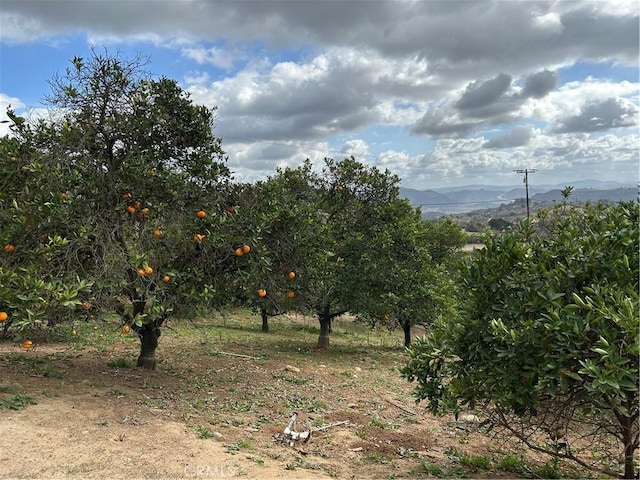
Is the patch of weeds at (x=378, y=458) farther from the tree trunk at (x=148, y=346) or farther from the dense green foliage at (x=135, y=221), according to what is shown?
the tree trunk at (x=148, y=346)

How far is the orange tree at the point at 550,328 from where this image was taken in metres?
4.05

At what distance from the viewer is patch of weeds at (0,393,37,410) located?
657cm

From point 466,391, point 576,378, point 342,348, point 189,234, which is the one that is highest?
point 189,234

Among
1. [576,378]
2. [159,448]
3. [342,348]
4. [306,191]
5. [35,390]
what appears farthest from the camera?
[342,348]

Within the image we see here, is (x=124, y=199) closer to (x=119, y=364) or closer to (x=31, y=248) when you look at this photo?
(x=31, y=248)

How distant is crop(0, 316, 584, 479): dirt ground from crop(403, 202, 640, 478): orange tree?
1576 mm

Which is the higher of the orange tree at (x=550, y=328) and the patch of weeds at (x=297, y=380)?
the orange tree at (x=550, y=328)

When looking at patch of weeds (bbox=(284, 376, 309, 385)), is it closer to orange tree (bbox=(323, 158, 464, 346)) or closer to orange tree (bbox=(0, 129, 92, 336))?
orange tree (bbox=(323, 158, 464, 346))

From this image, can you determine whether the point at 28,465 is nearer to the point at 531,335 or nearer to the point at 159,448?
the point at 159,448

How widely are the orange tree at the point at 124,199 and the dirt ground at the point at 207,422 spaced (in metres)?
1.48

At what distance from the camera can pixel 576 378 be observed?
406 centimetres

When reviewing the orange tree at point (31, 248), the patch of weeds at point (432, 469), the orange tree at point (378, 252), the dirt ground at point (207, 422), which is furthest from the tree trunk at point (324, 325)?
the patch of weeds at point (432, 469)

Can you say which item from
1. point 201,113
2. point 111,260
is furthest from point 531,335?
point 201,113

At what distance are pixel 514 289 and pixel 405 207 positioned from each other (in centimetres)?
1102
